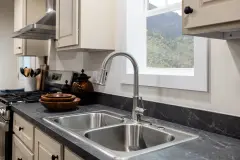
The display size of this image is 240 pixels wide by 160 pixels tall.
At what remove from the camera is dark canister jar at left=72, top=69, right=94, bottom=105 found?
1.99m

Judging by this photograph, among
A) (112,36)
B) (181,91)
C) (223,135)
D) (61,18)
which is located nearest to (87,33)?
(112,36)

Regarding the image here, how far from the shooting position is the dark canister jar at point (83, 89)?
1994 millimetres

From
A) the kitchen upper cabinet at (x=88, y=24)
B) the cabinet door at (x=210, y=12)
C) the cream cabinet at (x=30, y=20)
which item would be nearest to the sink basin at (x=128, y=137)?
the cabinet door at (x=210, y=12)

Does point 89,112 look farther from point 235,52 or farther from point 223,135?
point 235,52

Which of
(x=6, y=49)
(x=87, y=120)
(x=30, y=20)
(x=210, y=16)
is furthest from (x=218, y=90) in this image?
(x=6, y=49)

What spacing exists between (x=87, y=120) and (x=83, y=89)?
0.40m

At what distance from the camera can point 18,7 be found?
3230 millimetres

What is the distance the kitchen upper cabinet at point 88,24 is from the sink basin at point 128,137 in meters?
0.75

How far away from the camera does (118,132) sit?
136 centimetres

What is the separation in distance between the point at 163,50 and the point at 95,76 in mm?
733

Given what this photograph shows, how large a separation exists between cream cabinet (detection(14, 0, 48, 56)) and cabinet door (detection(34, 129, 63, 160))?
6.12 feet

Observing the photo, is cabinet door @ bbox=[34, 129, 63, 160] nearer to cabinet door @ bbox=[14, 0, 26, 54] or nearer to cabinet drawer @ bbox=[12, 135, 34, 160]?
cabinet drawer @ bbox=[12, 135, 34, 160]

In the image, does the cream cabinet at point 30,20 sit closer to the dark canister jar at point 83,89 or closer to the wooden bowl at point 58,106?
the dark canister jar at point 83,89

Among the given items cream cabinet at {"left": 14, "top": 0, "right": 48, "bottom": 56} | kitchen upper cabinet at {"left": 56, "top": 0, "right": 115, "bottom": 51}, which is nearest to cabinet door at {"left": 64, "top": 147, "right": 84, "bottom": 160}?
kitchen upper cabinet at {"left": 56, "top": 0, "right": 115, "bottom": 51}
